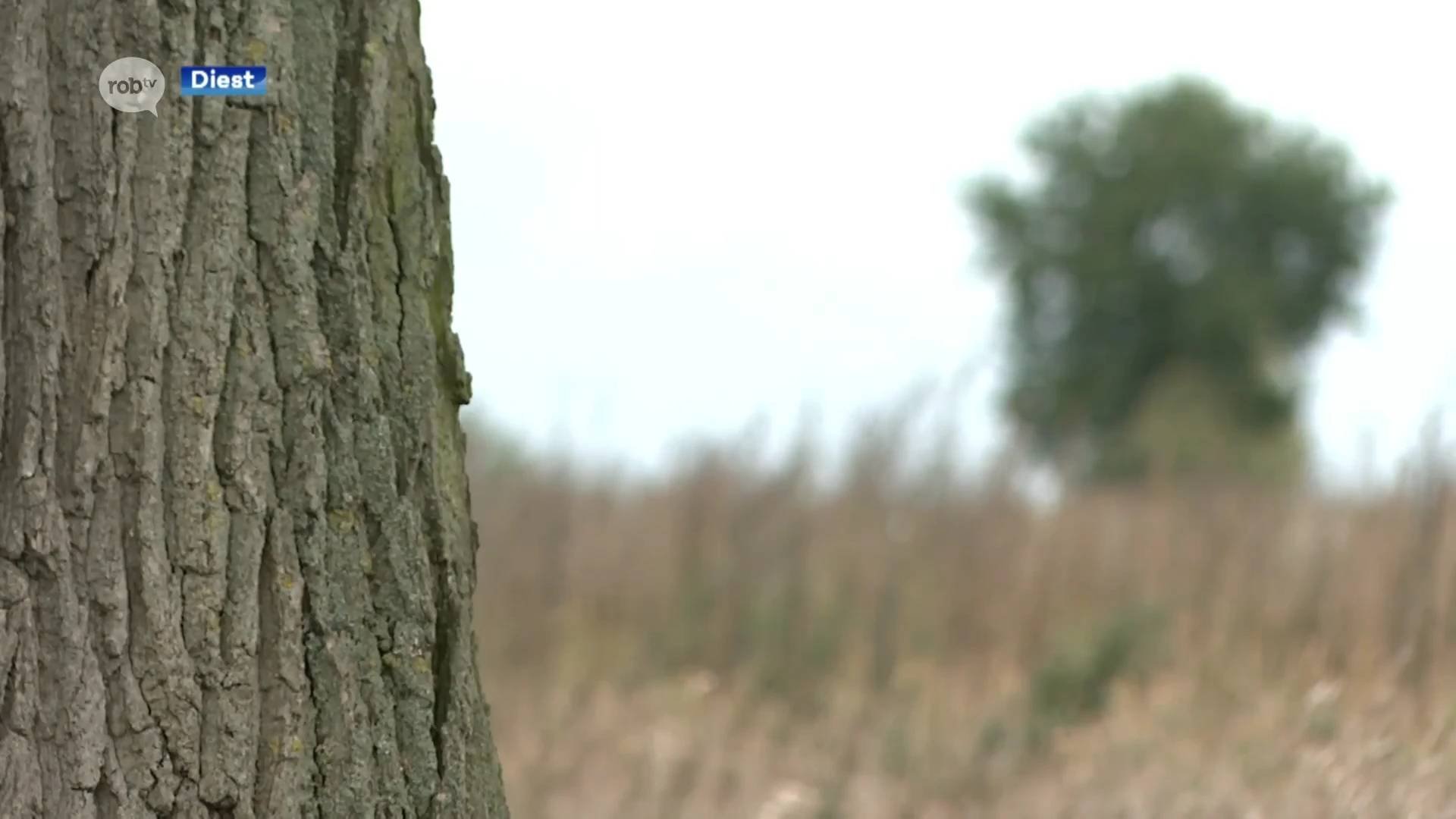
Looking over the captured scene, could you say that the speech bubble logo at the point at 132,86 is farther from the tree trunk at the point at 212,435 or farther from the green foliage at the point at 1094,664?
the green foliage at the point at 1094,664

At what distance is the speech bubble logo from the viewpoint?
183 cm

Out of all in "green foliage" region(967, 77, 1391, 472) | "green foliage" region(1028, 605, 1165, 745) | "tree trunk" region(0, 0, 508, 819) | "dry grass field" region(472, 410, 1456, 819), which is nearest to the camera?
"tree trunk" region(0, 0, 508, 819)

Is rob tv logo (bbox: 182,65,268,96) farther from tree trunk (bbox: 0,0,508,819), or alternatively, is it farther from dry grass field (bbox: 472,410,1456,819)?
dry grass field (bbox: 472,410,1456,819)

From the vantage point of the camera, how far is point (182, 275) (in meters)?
1.83

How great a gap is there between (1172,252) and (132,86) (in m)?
27.7

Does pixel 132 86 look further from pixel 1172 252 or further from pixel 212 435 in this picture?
pixel 1172 252

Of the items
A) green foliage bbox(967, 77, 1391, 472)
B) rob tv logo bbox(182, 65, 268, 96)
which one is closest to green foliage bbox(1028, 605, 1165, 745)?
Answer: rob tv logo bbox(182, 65, 268, 96)

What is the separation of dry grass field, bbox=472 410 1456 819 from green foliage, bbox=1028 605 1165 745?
0.04 feet

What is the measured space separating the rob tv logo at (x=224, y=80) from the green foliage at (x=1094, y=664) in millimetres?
4227

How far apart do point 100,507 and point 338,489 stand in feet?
0.93

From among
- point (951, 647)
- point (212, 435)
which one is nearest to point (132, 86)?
point (212, 435)

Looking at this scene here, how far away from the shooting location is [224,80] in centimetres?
189

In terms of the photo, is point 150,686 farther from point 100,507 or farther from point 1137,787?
point 1137,787

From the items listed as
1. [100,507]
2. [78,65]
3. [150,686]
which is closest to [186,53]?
[78,65]
